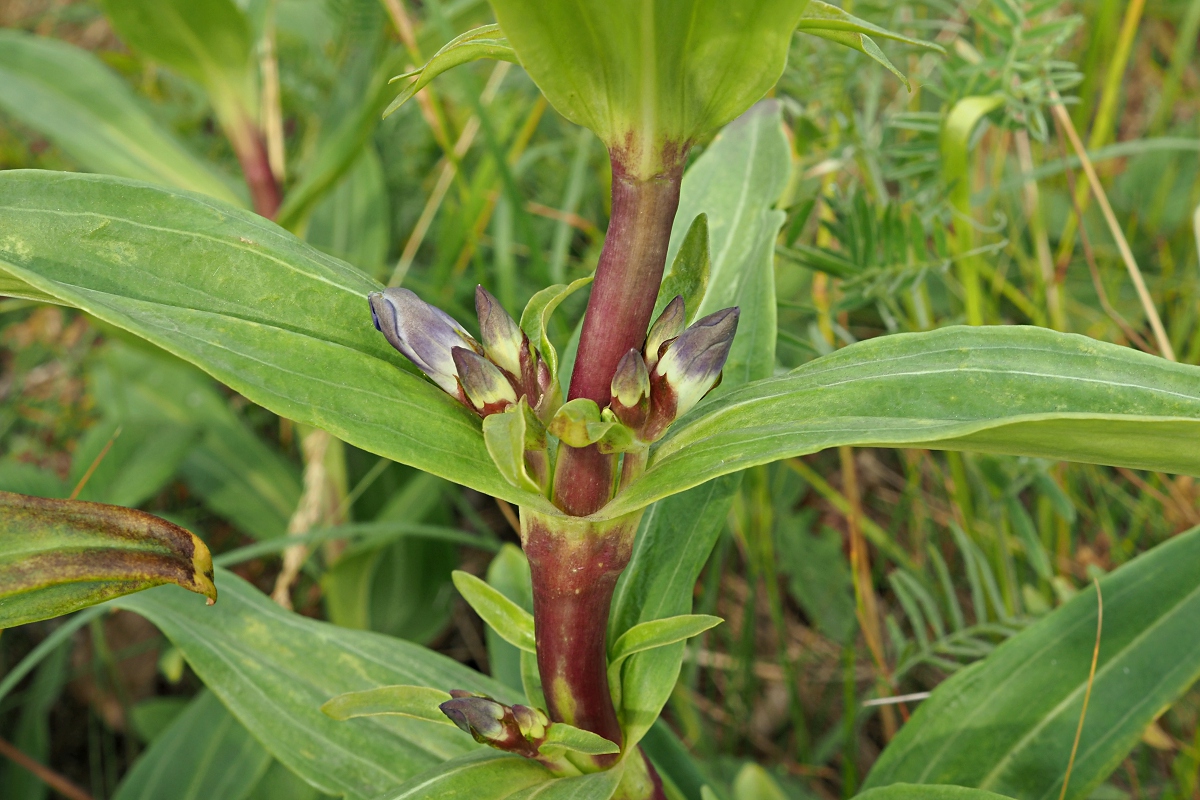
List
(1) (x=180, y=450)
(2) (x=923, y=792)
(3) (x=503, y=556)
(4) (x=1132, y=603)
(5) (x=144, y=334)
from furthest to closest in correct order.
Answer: (1) (x=180, y=450)
(3) (x=503, y=556)
(4) (x=1132, y=603)
(2) (x=923, y=792)
(5) (x=144, y=334)

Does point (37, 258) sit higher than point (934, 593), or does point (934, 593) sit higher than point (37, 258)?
Result: point (37, 258)

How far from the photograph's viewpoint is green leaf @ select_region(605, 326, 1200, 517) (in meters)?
0.70

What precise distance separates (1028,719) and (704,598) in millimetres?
732

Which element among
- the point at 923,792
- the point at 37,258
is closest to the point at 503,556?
the point at 923,792

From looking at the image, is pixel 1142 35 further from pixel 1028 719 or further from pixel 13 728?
pixel 13 728

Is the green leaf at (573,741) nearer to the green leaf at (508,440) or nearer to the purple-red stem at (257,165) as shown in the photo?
the green leaf at (508,440)

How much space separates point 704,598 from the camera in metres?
1.86

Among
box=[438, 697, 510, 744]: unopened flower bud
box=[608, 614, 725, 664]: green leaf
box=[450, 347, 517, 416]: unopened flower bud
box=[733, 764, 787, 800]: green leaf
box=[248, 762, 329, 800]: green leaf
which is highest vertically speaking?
box=[450, 347, 517, 416]: unopened flower bud

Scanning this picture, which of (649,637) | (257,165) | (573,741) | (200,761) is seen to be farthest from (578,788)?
(257,165)

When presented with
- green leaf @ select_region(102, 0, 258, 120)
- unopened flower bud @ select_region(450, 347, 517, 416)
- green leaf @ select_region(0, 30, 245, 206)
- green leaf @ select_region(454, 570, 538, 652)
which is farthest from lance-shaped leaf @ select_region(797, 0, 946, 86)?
green leaf @ select_region(0, 30, 245, 206)

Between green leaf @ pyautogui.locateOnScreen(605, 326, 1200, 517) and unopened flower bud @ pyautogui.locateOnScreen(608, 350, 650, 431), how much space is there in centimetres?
6

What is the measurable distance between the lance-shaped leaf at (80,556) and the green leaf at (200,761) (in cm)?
103

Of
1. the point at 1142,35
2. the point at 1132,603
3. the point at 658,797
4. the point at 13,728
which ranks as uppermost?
the point at 1142,35

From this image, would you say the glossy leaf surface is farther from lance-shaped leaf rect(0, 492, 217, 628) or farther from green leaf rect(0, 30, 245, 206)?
green leaf rect(0, 30, 245, 206)
